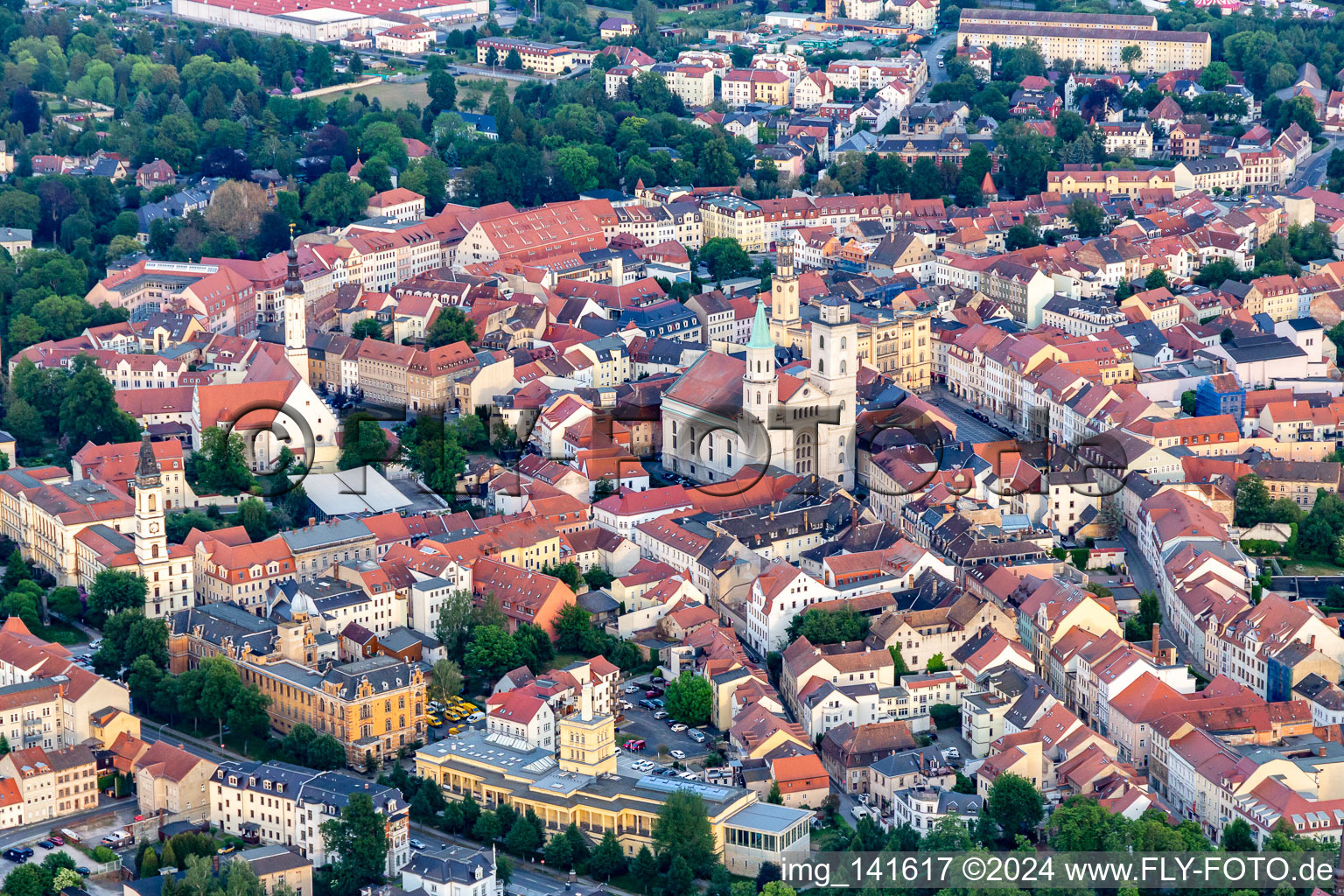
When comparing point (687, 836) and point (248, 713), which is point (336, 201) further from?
point (687, 836)

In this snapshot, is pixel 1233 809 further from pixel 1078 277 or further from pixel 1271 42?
pixel 1271 42

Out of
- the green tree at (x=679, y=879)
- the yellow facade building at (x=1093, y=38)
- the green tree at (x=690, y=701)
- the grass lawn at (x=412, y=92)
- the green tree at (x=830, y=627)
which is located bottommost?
the green tree at (x=679, y=879)

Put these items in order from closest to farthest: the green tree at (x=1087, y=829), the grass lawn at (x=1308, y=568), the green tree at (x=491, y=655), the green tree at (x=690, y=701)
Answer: the green tree at (x=1087, y=829) < the green tree at (x=690, y=701) < the green tree at (x=491, y=655) < the grass lawn at (x=1308, y=568)

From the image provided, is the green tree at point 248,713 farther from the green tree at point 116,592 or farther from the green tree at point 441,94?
the green tree at point 441,94

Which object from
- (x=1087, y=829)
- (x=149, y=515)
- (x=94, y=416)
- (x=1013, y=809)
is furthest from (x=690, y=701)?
(x=94, y=416)

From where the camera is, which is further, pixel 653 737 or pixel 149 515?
pixel 149 515

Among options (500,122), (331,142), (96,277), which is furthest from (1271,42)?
(96,277)

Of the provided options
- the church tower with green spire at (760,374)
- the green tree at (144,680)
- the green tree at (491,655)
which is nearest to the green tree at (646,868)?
the green tree at (491,655)
